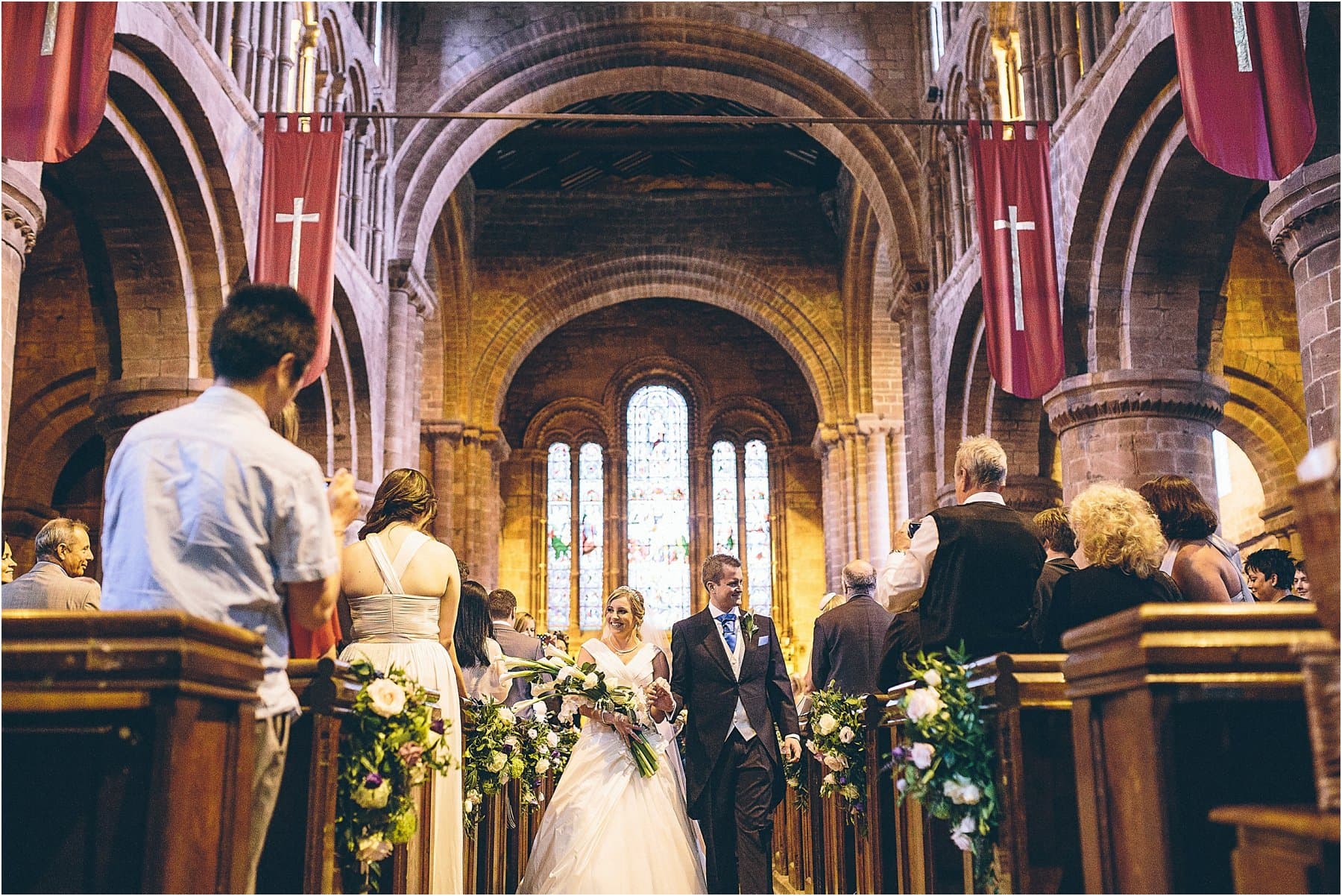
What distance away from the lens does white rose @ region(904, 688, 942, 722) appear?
12.6ft

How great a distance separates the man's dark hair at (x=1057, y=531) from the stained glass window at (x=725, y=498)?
58.9 feet

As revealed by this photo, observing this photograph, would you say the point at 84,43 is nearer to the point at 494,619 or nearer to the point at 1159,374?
the point at 494,619

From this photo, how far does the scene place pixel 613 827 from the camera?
241 inches

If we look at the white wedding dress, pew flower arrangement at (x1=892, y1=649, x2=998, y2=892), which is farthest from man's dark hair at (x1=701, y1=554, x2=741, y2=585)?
pew flower arrangement at (x1=892, y1=649, x2=998, y2=892)

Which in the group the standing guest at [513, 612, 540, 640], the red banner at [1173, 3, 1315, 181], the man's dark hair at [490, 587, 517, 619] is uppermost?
the red banner at [1173, 3, 1315, 181]

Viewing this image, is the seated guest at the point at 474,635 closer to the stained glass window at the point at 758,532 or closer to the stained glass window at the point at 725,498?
the stained glass window at the point at 758,532

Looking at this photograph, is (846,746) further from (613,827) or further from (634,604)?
(634,604)

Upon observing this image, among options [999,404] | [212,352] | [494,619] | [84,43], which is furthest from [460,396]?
[212,352]

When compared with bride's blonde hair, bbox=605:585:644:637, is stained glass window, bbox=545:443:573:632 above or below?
above

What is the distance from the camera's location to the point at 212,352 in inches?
113

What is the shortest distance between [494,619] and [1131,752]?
6354mm

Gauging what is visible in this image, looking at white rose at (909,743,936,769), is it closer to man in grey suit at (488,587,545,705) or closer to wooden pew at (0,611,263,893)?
wooden pew at (0,611,263,893)

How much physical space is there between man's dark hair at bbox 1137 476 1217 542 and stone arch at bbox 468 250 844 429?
16136 mm

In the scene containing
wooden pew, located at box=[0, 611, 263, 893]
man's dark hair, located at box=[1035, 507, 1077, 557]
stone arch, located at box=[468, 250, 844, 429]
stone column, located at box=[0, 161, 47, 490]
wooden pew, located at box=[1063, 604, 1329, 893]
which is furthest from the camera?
stone arch, located at box=[468, 250, 844, 429]
